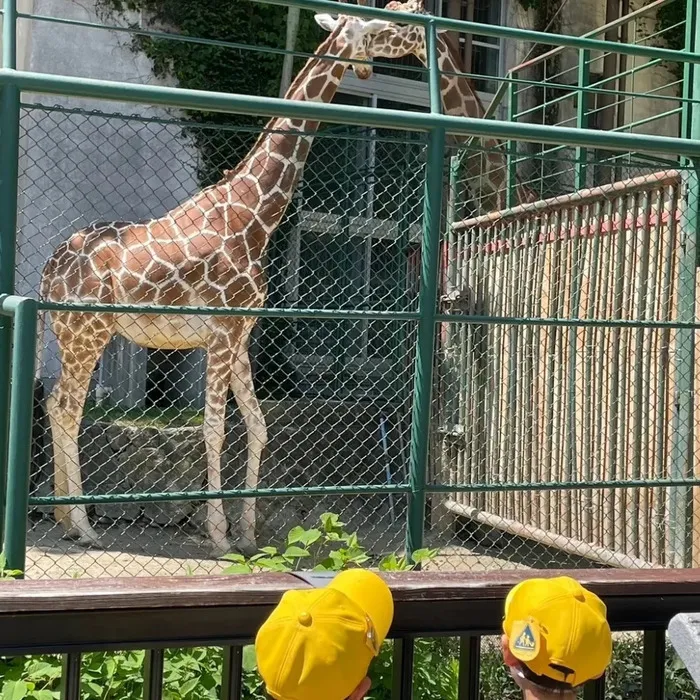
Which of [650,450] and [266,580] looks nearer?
[266,580]

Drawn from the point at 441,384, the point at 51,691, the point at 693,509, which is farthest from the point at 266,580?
the point at 441,384

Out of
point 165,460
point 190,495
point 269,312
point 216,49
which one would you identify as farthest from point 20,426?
point 216,49

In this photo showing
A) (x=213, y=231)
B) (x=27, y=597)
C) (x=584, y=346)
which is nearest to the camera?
(x=27, y=597)

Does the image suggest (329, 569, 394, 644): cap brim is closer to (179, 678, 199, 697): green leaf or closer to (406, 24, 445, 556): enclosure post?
(179, 678, 199, 697): green leaf

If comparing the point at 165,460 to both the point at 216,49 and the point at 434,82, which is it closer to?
the point at 434,82

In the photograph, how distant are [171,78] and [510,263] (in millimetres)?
5024

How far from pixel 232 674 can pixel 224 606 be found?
116 millimetres

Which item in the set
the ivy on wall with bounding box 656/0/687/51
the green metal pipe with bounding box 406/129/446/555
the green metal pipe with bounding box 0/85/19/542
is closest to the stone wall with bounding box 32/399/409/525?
the green metal pipe with bounding box 406/129/446/555

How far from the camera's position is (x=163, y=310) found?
3.58m

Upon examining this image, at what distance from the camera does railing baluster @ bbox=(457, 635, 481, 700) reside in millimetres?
1598

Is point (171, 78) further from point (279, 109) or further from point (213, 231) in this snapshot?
point (279, 109)

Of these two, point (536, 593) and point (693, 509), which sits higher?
point (536, 593)

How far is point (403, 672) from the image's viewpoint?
1.57 meters

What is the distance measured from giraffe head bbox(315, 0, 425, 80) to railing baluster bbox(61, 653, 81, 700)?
5.39m
